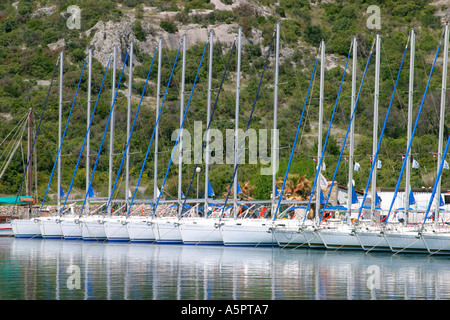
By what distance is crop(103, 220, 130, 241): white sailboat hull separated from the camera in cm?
4847

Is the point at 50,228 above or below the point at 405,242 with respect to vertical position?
→ below

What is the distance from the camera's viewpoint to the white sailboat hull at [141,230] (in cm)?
4713

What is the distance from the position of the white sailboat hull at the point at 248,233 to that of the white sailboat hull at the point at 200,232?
0.65m

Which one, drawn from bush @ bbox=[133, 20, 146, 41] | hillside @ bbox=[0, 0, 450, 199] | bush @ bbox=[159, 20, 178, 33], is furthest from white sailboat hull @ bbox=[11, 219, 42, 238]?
bush @ bbox=[159, 20, 178, 33]

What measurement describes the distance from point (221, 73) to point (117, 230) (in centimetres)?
6263

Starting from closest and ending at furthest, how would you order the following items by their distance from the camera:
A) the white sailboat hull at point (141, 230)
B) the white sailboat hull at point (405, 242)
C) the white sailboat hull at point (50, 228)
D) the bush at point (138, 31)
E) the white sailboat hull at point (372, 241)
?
the white sailboat hull at point (405, 242)
the white sailboat hull at point (372, 241)
the white sailboat hull at point (141, 230)
the white sailboat hull at point (50, 228)
the bush at point (138, 31)

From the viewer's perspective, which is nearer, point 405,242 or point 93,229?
point 405,242

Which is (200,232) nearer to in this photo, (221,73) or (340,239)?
(340,239)

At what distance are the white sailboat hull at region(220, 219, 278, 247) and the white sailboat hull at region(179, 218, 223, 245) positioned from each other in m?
0.65

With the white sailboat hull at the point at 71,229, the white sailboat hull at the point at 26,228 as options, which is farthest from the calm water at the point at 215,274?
the white sailboat hull at the point at 26,228

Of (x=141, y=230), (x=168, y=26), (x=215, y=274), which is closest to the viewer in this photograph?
(x=215, y=274)

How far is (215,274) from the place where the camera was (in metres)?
31.0

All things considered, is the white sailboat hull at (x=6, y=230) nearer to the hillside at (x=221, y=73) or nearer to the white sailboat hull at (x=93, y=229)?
the hillside at (x=221, y=73)

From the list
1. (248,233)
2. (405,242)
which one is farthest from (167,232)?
(405,242)
